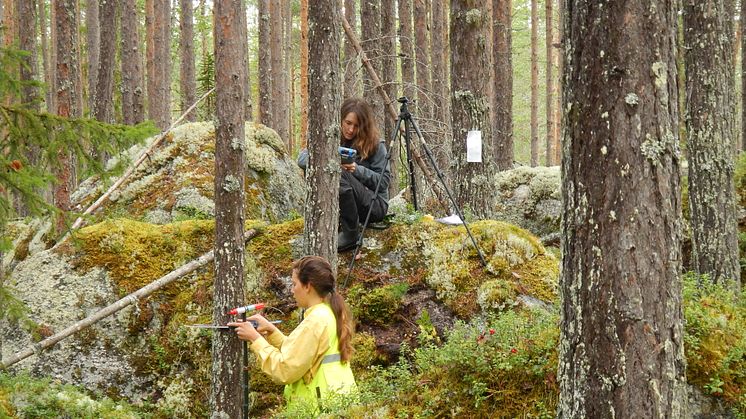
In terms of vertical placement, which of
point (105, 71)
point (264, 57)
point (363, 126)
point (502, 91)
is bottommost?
point (363, 126)

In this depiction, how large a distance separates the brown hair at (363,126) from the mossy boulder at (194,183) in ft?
8.42

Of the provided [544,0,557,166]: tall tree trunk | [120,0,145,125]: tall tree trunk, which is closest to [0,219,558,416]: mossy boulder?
[120,0,145,125]: tall tree trunk

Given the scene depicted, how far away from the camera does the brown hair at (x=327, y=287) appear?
14.6ft

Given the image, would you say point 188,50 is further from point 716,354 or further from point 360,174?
point 716,354

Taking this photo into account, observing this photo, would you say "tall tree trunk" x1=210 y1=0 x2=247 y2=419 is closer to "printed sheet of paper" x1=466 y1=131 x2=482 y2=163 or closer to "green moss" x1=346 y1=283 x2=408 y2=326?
"green moss" x1=346 y1=283 x2=408 y2=326

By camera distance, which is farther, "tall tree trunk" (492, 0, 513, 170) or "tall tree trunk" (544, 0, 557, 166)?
"tall tree trunk" (544, 0, 557, 166)

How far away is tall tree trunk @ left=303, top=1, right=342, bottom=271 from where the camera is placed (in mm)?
5625

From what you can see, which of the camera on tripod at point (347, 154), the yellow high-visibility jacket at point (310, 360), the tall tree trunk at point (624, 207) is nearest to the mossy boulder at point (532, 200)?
the camera on tripod at point (347, 154)

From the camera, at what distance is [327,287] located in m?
4.46

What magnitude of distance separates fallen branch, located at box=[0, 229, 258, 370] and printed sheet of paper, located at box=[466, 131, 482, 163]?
2.83m

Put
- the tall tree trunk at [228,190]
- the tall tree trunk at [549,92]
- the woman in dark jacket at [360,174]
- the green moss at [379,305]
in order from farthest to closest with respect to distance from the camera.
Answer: the tall tree trunk at [549,92], the woman in dark jacket at [360,174], the green moss at [379,305], the tall tree trunk at [228,190]

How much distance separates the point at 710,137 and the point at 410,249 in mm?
3329

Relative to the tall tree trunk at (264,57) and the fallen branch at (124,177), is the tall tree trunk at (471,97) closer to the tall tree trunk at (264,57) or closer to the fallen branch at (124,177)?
the fallen branch at (124,177)

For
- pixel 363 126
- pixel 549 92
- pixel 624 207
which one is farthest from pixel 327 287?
pixel 549 92
